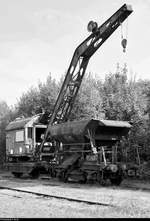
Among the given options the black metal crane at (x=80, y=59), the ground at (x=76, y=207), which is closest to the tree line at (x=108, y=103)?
the black metal crane at (x=80, y=59)

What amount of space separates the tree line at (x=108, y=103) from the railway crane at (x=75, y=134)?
5.08 m

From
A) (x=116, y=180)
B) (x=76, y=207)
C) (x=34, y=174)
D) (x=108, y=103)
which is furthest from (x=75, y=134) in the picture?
(x=108, y=103)

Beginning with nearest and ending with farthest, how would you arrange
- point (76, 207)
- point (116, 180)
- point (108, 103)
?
point (76, 207), point (116, 180), point (108, 103)

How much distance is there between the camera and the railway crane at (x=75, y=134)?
713 inches

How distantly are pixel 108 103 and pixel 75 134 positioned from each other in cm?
1125

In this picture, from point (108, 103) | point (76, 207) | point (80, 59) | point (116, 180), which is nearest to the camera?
point (76, 207)

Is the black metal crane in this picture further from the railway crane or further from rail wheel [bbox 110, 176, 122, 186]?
rail wheel [bbox 110, 176, 122, 186]

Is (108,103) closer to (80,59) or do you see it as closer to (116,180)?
(80,59)

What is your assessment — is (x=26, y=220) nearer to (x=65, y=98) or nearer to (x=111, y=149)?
(x=111, y=149)

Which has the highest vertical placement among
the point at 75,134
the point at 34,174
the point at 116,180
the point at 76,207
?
the point at 75,134

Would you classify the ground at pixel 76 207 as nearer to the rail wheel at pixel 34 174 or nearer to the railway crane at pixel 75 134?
the railway crane at pixel 75 134

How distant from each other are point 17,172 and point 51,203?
13.2 m

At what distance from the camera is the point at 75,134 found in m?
18.7

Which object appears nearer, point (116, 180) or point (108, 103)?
point (116, 180)
